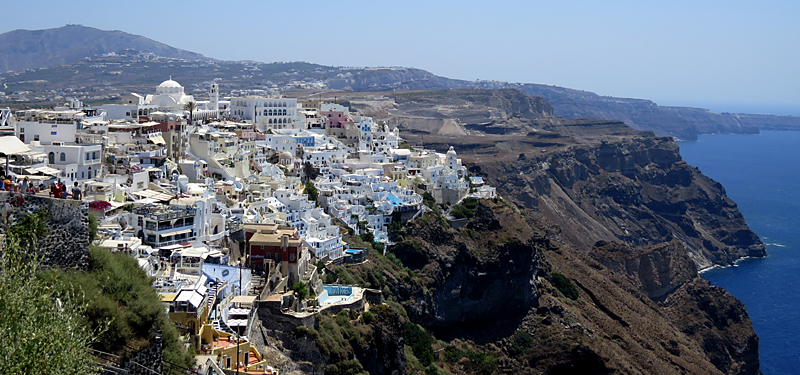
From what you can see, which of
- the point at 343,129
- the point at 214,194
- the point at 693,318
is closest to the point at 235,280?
the point at 214,194

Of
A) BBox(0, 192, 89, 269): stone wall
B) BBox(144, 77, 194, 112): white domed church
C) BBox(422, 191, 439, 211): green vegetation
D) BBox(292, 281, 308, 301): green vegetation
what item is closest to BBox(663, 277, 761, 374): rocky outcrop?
BBox(422, 191, 439, 211): green vegetation

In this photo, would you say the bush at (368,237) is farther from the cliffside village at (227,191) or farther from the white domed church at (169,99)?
the white domed church at (169,99)

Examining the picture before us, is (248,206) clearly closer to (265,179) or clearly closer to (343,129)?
(265,179)

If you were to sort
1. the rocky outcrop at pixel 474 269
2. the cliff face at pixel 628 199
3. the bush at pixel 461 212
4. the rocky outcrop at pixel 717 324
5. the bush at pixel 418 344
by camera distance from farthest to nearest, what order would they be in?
the cliff face at pixel 628 199, the rocky outcrop at pixel 717 324, the bush at pixel 461 212, the rocky outcrop at pixel 474 269, the bush at pixel 418 344

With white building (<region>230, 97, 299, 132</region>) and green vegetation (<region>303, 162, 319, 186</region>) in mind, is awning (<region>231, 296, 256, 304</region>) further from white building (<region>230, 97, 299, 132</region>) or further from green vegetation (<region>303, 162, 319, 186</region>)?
white building (<region>230, 97, 299, 132</region>)

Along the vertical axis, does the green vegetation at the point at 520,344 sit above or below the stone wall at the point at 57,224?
below

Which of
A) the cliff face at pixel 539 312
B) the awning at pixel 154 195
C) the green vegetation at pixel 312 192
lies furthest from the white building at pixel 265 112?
the awning at pixel 154 195

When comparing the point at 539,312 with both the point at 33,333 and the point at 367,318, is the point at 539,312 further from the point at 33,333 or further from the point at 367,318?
the point at 33,333
